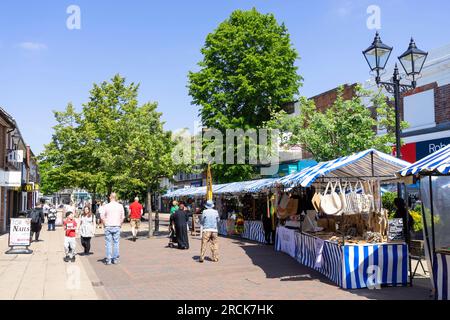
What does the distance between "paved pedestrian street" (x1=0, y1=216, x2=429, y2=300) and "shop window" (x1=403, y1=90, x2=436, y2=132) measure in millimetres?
9797

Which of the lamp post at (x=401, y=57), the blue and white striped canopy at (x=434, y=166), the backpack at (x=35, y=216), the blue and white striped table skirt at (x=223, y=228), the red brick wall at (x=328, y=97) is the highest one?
the red brick wall at (x=328, y=97)

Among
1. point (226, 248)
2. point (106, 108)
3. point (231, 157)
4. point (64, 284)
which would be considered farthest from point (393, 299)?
point (106, 108)

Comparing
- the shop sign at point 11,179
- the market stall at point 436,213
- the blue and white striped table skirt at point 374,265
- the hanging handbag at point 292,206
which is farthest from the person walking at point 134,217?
the market stall at point 436,213

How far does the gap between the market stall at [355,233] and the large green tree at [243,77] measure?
50.4ft

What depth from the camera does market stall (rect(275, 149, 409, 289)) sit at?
348 inches

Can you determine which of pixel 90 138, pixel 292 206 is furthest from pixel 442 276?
pixel 90 138

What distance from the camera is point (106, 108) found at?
38938 millimetres

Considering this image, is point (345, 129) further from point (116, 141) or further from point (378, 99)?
point (116, 141)

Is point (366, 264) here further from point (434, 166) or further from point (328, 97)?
point (328, 97)

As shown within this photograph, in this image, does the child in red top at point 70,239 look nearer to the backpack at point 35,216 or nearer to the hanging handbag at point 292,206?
the backpack at point 35,216

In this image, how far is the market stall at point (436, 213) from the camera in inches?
281

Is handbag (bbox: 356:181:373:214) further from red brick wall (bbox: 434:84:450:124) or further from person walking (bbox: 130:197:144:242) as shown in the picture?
person walking (bbox: 130:197:144:242)

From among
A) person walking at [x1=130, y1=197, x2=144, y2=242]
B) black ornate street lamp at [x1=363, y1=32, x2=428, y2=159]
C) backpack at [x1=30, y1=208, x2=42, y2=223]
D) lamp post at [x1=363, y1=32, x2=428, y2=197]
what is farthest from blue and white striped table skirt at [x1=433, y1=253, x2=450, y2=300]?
backpack at [x1=30, y1=208, x2=42, y2=223]

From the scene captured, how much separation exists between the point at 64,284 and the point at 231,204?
18919 mm
